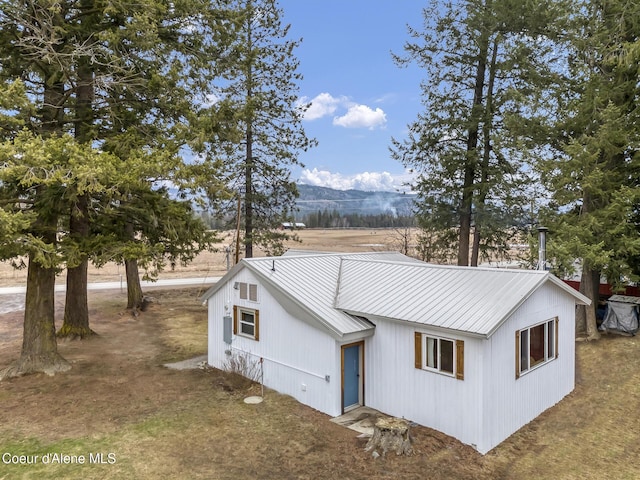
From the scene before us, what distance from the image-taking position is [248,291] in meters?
13.1

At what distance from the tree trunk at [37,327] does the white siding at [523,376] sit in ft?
41.1

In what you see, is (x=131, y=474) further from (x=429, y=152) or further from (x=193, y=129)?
(x=429, y=152)

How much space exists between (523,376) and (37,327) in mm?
13973

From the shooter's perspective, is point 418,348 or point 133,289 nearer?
point 418,348

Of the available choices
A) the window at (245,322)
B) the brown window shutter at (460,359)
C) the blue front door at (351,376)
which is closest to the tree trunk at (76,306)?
the window at (245,322)

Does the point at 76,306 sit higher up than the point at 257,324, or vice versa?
the point at 257,324

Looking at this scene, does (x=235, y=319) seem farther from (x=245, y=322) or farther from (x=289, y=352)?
(x=289, y=352)

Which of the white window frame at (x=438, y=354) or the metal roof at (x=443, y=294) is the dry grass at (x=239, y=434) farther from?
the metal roof at (x=443, y=294)

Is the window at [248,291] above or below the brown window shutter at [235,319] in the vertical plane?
above

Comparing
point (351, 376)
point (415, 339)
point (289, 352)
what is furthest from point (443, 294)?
point (289, 352)

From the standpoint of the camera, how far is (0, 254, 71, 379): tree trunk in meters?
13.0

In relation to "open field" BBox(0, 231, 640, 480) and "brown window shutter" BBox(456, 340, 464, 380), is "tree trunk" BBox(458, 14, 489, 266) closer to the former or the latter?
"open field" BBox(0, 231, 640, 480)

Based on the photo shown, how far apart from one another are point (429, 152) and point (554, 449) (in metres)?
15.6

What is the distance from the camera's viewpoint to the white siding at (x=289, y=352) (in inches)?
423
